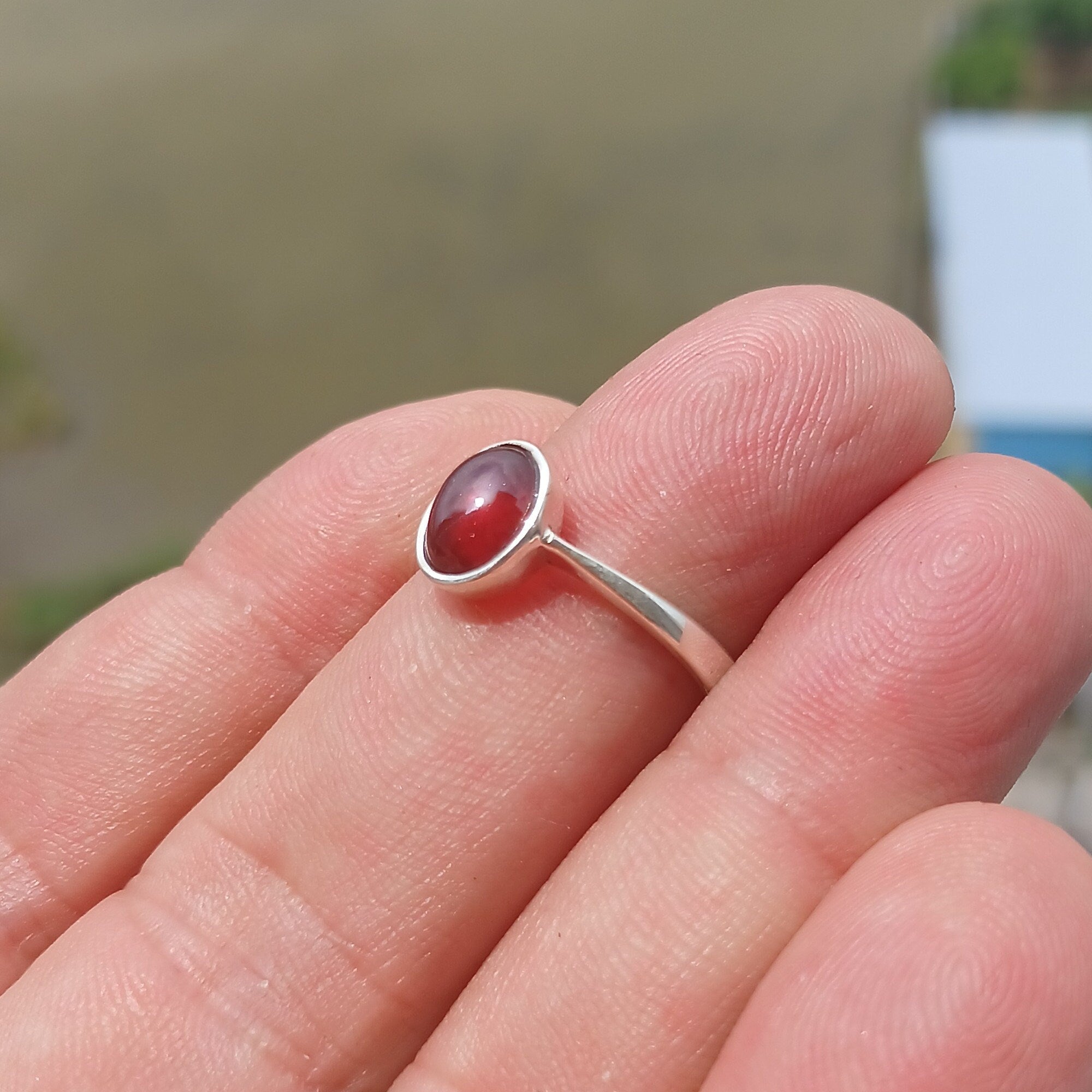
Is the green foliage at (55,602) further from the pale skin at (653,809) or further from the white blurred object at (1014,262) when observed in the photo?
the white blurred object at (1014,262)

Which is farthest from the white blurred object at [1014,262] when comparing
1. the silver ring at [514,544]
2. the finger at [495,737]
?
the silver ring at [514,544]

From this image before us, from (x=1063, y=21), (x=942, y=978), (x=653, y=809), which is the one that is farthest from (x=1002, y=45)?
(x=942, y=978)

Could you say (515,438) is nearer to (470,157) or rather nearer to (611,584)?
(611,584)

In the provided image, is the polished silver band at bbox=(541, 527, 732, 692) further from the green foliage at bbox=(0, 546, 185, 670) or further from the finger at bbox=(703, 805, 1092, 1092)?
the green foliage at bbox=(0, 546, 185, 670)

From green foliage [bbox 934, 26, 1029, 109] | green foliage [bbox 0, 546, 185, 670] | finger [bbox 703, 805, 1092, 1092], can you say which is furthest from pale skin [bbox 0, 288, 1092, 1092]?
green foliage [bbox 934, 26, 1029, 109]

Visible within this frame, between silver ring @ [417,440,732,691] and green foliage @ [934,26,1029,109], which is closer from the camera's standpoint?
silver ring @ [417,440,732,691]

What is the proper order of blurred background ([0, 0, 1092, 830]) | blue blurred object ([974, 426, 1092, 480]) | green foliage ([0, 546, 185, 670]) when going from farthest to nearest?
blurred background ([0, 0, 1092, 830]) → blue blurred object ([974, 426, 1092, 480]) → green foliage ([0, 546, 185, 670])

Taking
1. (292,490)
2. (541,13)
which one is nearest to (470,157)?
(541,13)
